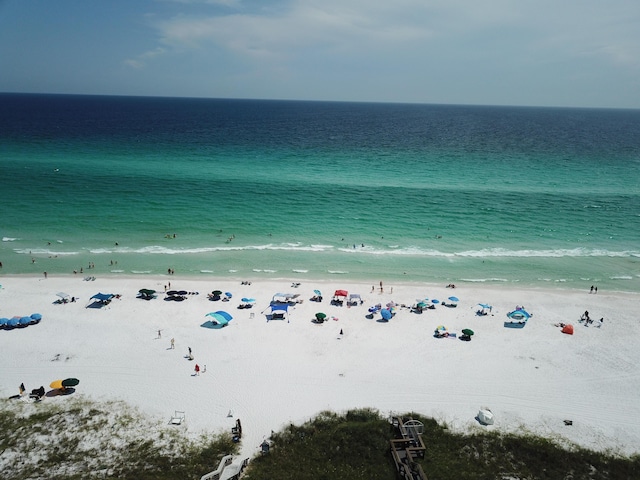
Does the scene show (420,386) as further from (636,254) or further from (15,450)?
(636,254)

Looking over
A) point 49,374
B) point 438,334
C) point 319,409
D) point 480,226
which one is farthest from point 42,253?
point 480,226

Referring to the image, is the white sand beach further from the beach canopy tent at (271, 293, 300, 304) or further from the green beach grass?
the green beach grass

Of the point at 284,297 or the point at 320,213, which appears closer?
the point at 284,297

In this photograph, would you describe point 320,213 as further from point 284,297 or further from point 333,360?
point 333,360

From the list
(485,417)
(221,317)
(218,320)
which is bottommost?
(485,417)

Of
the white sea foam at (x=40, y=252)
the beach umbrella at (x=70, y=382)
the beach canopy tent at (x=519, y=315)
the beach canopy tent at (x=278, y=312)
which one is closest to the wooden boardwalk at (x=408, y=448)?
the beach canopy tent at (x=278, y=312)

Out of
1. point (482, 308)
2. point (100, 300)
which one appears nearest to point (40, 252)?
point (100, 300)

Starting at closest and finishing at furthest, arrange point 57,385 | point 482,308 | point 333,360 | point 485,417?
point 485,417, point 57,385, point 333,360, point 482,308

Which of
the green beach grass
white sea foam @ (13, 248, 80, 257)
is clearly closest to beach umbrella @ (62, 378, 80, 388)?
the green beach grass
